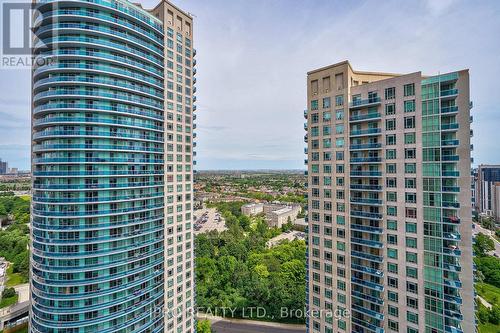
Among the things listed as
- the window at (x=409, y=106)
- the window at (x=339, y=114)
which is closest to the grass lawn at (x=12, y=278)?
the window at (x=339, y=114)

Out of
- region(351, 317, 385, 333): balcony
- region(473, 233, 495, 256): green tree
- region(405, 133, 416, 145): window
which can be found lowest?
region(473, 233, 495, 256): green tree

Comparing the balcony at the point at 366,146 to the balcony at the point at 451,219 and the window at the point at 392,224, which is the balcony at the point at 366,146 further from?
the balcony at the point at 451,219

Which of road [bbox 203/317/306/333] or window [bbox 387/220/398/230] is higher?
window [bbox 387/220/398/230]

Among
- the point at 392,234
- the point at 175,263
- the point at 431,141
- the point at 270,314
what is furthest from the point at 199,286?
the point at 431,141

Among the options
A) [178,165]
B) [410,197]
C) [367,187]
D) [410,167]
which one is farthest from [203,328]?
[410,167]

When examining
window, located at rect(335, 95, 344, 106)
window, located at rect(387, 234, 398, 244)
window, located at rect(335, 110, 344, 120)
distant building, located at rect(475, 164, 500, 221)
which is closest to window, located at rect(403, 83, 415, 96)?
window, located at rect(335, 95, 344, 106)

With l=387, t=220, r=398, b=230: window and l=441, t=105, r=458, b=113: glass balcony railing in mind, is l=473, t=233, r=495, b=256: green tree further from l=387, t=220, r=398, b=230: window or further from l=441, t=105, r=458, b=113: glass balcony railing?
l=441, t=105, r=458, b=113: glass balcony railing
